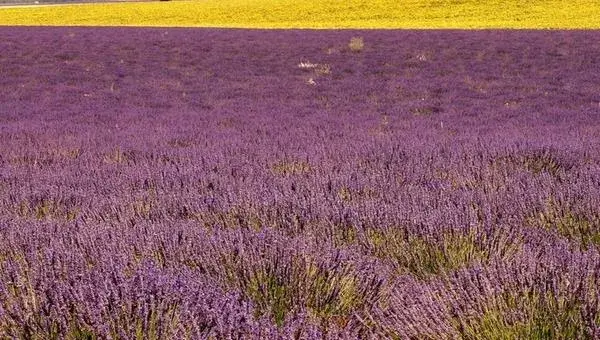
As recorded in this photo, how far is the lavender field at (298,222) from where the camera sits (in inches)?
65.4

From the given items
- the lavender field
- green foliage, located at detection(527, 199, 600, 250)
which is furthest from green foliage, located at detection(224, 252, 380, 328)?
green foliage, located at detection(527, 199, 600, 250)

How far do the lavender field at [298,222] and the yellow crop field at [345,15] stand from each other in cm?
1740

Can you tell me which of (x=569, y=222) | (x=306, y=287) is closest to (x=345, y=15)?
(x=569, y=222)

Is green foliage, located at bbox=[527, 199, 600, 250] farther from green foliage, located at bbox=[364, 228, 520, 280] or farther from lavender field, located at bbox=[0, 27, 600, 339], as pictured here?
green foliage, located at bbox=[364, 228, 520, 280]

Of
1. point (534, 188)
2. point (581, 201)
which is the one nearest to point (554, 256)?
point (581, 201)

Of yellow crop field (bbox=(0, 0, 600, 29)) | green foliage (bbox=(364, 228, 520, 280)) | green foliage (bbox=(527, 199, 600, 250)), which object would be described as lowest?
yellow crop field (bbox=(0, 0, 600, 29))

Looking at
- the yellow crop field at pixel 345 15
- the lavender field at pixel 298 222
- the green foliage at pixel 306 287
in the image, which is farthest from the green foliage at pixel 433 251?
the yellow crop field at pixel 345 15

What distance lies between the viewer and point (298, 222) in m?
2.77

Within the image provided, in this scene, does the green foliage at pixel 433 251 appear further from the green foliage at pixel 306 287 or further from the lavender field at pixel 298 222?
the green foliage at pixel 306 287

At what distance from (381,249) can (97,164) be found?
113 inches

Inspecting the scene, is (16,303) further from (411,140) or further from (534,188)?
(411,140)

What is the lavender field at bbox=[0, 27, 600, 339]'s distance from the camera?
65.4 inches

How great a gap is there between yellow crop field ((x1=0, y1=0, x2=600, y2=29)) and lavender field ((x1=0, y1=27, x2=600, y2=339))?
1740cm

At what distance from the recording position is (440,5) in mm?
30688
